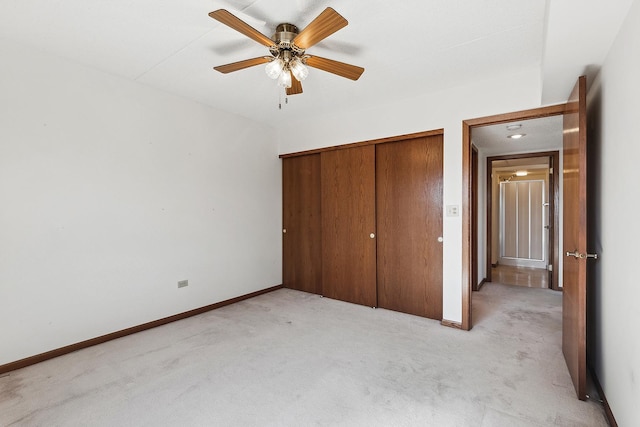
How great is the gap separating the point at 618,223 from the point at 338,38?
2.07m

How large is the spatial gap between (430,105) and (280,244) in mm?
2839

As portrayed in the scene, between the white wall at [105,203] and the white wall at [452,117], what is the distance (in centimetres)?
189

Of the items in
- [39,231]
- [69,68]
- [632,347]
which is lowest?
[632,347]

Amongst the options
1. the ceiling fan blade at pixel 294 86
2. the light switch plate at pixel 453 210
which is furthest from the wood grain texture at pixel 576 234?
the ceiling fan blade at pixel 294 86

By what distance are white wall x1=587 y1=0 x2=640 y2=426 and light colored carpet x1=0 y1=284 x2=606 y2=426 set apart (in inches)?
14.6

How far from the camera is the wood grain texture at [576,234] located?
73.8 inches

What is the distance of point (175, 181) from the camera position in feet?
11.0

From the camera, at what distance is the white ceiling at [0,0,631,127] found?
1.86 m

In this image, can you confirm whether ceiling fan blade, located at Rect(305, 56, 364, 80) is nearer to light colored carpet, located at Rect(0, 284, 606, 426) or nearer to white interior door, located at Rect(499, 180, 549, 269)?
light colored carpet, located at Rect(0, 284, 606, 426)

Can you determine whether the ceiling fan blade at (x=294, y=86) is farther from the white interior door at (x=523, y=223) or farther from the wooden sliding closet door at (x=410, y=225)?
the white interior door at (x=523, y=223)

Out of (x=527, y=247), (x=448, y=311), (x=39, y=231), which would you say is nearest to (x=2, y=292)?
(x=39, y=231)

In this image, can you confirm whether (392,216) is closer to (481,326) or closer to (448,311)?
(448,311)

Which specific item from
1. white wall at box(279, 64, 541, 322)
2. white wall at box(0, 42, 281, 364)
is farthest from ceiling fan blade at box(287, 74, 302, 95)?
white wall at box(0, 42, 281, 364)

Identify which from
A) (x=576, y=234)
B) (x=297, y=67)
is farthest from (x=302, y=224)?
(x=576, y=234)
